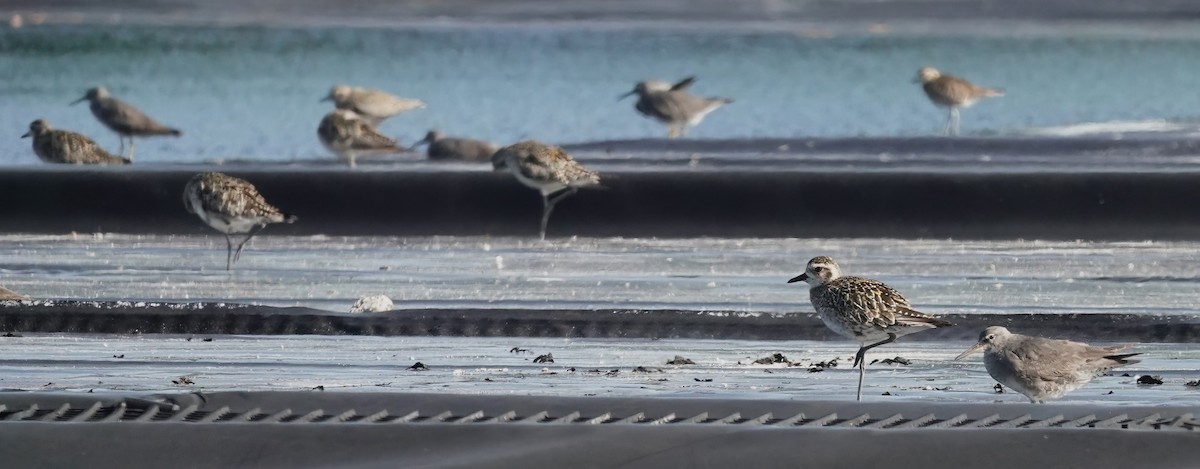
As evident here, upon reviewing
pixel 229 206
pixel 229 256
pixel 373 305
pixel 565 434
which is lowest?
pixel 565 434

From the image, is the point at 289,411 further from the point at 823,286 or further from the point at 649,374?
the point at 823,286

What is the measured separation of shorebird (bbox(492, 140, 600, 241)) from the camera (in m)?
10.1

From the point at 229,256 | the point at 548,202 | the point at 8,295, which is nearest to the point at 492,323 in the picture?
the point at 8,295

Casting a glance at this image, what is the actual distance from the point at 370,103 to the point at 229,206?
6.74 meters

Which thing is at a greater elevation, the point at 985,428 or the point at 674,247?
the point at 674,247

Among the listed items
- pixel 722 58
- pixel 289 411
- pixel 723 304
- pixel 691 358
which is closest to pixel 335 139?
pixel 723 304

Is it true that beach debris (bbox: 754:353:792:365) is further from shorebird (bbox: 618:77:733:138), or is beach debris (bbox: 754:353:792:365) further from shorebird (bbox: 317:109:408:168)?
shorebird (bbox: 618:77:733:138)

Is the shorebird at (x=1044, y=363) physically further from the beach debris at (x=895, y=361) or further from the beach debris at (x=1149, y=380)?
the beach debris at (x=895, y=361)

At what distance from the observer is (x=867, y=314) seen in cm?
616

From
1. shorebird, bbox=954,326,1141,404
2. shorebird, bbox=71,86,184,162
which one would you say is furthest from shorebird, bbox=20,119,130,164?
shorebird, bbox=954,326,1141,404

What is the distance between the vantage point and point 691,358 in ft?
20.3

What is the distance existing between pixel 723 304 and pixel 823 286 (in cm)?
77

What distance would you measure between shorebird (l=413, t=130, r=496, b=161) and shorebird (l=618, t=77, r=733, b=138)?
1937 mm

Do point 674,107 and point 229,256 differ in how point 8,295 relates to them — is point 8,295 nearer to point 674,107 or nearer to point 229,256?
point 229,256
